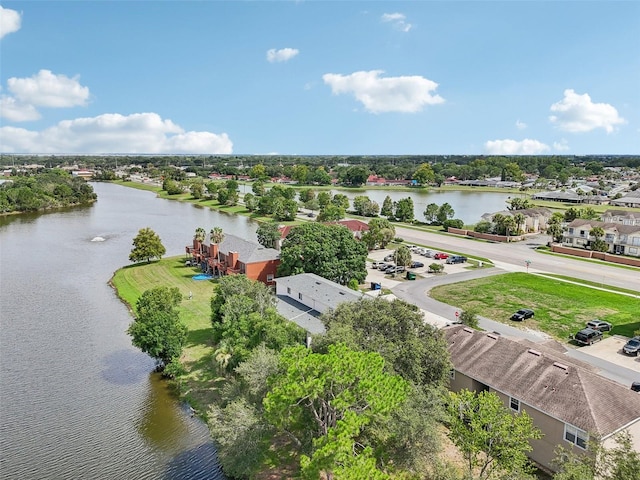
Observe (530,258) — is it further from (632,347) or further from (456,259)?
(632,347)

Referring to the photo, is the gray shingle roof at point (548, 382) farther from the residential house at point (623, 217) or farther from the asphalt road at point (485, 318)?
the residential house at point (623, 217)

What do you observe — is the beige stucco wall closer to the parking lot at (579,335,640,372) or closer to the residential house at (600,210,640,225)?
the parking lot at (579,335,640,372)

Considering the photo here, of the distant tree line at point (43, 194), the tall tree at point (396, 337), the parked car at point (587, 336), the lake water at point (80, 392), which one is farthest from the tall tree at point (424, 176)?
the tall tree at point (396, 337)

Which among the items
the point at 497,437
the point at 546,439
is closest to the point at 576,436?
the point at 546,439

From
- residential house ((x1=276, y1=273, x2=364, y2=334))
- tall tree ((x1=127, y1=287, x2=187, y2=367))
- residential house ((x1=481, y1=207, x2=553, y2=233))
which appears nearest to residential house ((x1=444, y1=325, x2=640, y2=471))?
residential house ((x1=276, y1=273, x2=364, y2=334))

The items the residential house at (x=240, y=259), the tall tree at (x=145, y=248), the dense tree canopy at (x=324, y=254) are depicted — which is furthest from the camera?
the tall tree at (x=145, y=248)

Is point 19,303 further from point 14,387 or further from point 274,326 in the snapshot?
point 274,326

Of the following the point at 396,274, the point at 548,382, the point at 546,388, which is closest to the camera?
the point at 546,388
